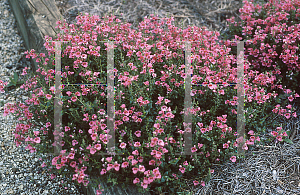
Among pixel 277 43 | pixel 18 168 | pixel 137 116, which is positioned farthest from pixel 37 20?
pixel 277 43

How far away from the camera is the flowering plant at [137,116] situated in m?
2.22

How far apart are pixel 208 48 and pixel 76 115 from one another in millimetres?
1672

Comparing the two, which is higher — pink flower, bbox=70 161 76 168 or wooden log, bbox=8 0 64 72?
wooden log, bbox=8 0 64 72

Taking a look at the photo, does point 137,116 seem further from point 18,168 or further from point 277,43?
point 277,43

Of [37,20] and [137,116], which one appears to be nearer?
[137,116]

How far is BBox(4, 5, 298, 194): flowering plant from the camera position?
7.30 ft

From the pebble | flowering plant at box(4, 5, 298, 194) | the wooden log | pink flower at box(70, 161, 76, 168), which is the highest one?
the wooden log

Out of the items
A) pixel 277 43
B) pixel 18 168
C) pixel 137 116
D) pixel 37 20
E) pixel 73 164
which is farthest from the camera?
pixel 37 20

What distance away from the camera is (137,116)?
240 cm

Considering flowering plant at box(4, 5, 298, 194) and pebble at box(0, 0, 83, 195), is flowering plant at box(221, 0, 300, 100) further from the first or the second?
pebble at box(0, 0, 83, 195)

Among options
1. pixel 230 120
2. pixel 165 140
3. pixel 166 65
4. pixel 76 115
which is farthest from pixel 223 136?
pixel 76 115

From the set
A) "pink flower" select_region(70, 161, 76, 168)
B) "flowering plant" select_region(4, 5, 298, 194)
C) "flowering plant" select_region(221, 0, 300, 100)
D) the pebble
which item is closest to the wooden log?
the pebble

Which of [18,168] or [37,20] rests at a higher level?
[37,20]

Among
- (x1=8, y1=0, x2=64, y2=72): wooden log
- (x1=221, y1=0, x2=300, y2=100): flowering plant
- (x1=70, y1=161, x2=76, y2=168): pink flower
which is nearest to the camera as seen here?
(x1=70, y1=161, x2=76, y2=168): pink flower
